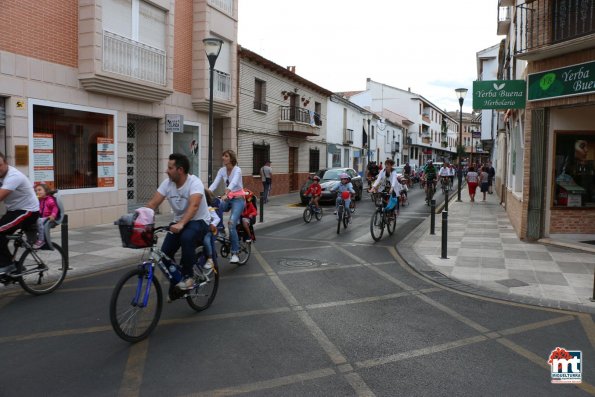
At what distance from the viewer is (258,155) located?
23.0 meters

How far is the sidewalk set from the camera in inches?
259

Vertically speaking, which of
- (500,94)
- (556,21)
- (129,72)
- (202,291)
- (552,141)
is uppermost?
(556,21)

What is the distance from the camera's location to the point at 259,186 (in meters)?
22.5

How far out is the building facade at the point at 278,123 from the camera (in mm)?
21547

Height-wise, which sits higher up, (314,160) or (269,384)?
(314,160)

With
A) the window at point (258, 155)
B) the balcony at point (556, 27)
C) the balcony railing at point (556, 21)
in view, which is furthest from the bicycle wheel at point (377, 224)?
the window at point (258, 155)

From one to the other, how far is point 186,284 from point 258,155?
18165mm

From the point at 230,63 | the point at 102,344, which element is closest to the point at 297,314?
the point at 102,344


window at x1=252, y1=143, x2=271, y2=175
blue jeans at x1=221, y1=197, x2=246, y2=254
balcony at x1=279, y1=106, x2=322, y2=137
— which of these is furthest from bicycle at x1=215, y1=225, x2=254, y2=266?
balcony at x1=279, y1=106, x2=322, y2=137

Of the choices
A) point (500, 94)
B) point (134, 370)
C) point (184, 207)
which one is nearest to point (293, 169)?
point (500, 94)

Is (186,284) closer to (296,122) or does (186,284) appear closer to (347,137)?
(296,122)

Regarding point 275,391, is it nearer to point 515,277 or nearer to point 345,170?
point 515,277

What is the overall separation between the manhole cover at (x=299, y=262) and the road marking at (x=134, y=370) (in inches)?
154

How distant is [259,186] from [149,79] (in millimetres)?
9398
